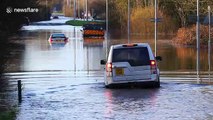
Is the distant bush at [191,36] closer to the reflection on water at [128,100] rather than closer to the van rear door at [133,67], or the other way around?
the van rear door at [133,67]

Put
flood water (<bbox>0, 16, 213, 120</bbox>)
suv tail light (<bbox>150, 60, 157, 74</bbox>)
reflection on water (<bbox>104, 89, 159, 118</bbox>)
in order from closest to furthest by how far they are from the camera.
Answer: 1. flood water (<bbox>0, 16, 213, 120</bbox>)
2. reflection on water (<bbox>104, 89, 159, 118</bbox>)
3. suv tail light (<bbox>150, 60, 157, 74</bbox>)

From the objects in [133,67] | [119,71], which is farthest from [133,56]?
[119,71]

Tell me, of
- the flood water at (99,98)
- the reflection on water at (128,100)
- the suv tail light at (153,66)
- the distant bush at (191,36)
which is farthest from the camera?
the distant bush at (191,36)

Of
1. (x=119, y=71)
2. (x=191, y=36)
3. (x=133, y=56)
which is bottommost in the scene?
(x=119, y=71)

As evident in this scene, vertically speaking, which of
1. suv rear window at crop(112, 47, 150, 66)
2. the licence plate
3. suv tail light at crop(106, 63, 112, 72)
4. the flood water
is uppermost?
suv rear window at crop(112, 47, 150, 66)

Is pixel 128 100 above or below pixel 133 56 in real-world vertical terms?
below

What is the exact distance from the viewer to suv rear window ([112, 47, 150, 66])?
20172 mm

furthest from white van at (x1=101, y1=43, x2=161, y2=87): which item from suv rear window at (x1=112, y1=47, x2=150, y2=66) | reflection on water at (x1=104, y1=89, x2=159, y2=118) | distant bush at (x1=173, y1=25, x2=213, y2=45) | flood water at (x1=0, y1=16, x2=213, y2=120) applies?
distant bush at (x1=173, y1=25, x2=213, y2=45)

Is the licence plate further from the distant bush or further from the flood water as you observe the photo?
the distant bush

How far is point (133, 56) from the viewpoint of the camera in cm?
2027

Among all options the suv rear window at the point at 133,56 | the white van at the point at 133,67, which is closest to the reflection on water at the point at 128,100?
the white van at the point at 133,67

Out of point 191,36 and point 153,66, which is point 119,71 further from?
point 191,36

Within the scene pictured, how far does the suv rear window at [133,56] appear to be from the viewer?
20172 mm

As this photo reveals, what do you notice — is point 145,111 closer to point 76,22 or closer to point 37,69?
point 37,69
